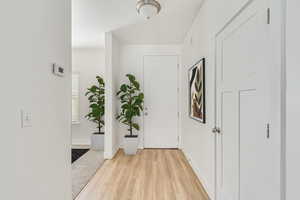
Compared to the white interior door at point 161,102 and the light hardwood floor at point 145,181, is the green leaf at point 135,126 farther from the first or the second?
the light hardwood floor at point 145,181

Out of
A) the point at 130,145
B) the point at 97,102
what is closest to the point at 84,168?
the point at 130,145

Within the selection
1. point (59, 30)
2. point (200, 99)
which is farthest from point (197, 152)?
point (59, 30)

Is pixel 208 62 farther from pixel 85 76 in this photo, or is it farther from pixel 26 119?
pixel 85 76

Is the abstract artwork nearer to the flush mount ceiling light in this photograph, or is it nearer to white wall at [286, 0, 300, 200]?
the flush mount ceiling light

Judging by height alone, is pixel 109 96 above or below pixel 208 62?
below

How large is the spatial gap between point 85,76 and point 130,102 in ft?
5.93

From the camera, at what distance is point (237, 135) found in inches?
67.7

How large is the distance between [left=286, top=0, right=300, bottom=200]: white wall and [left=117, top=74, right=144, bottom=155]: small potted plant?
3.50 meters

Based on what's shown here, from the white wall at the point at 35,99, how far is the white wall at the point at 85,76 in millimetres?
3501

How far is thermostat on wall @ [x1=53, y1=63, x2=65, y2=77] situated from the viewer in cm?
162

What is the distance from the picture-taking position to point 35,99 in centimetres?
136

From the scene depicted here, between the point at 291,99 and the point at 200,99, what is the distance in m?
1.82

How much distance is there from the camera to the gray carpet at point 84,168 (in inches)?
110

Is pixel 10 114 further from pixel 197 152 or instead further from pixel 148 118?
pixel 148 118
